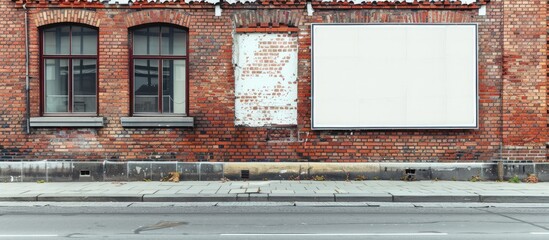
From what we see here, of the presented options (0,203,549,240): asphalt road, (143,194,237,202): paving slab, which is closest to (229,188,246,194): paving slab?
(143,194,237,202): paving slab

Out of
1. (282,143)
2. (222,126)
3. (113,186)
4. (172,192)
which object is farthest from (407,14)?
(113,186)

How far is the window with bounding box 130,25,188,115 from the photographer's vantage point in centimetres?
1434

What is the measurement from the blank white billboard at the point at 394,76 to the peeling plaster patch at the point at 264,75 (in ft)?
2.11

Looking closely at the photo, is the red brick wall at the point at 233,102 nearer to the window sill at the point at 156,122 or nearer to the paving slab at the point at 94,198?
the window sill at the point at 156,122

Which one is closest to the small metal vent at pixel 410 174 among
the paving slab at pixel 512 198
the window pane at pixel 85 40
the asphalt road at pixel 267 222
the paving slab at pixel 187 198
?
the paving slab at pixel 512 198

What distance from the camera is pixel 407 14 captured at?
14.1m

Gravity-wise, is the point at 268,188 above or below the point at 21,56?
below

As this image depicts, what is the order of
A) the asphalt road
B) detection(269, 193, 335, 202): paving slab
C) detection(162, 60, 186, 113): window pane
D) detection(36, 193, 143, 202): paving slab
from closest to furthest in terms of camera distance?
the asphalt road
detection(269, 193, 335, 202): paving slab
detection(36, 193, 143, 202): paving slab
detection(162, 60, 186, 113): window pane

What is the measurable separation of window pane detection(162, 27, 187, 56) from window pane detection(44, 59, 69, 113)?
2.70 meters

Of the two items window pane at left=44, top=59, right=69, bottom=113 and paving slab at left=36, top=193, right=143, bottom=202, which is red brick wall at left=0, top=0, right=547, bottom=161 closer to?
window pane at left=44, top=59, right=69, bottom=113

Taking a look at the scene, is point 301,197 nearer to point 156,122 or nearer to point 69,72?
point 156,122

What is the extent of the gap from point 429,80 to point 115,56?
8.34 metres

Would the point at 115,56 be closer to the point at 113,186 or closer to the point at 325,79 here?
the point at 113,186

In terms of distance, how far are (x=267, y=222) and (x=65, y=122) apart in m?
7.61
